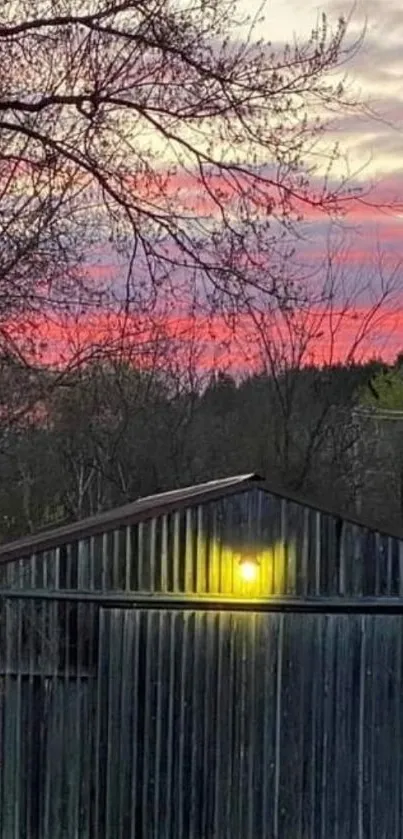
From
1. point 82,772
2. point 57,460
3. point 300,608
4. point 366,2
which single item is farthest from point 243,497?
point 57,460

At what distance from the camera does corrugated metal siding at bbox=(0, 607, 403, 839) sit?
927cm

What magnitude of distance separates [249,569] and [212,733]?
122 cm

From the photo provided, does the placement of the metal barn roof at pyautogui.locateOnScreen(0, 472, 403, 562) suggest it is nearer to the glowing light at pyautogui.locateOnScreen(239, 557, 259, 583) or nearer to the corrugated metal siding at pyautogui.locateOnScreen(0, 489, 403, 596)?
the corrugated metal siding at pyautogui.locateOnScreen(0, 489, 403, 596)

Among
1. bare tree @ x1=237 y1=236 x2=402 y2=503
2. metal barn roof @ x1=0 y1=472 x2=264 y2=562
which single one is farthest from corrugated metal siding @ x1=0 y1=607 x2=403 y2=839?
bare tree @ x1=237 y1=236 x2=402 y2=503

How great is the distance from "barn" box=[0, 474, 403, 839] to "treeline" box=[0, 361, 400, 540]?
11.3 metres

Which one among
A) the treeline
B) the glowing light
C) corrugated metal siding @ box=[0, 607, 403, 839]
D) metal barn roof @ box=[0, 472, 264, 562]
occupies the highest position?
the treeline

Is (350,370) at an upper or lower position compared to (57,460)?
upper

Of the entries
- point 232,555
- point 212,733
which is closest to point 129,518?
point 232,555

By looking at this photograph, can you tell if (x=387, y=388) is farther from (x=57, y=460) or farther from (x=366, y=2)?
(x=366, y=2)

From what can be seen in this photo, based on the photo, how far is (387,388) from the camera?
2666cm

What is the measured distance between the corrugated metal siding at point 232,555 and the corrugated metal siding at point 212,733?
248 millimetres

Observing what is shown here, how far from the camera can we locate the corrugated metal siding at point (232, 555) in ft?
30.8

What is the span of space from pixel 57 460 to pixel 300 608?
42.7 ft

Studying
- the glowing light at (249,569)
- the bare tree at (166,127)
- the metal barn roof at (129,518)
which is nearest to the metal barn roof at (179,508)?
the metal barn roof at (129,518)
